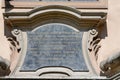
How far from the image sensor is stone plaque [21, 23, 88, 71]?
11219 millimetres

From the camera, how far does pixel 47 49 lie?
11352 mm

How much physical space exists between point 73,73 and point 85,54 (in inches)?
16.5

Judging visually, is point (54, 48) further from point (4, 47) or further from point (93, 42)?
point (4, 47)

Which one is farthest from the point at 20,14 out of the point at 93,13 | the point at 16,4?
the point at 93,13

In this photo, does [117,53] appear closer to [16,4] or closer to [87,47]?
[87,47]

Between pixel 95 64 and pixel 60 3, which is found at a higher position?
pixel 60 3

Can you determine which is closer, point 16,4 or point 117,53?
point 117,53

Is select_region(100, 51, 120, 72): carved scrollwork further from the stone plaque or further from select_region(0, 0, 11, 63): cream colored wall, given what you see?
select_region(0, 0, 11, 63): cream colored wall

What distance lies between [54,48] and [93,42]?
64cm

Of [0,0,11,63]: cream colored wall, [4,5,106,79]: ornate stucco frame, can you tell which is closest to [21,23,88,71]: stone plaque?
[4,5,106,79]: ornate stucco frame

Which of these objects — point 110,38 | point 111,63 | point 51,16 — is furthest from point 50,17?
point 111,63

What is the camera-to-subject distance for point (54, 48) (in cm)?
1135

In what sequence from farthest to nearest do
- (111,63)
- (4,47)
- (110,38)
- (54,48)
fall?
(110,38) → (4,47) → (54,48) → (111,63)

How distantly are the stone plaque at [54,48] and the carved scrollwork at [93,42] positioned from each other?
156 millimetres
